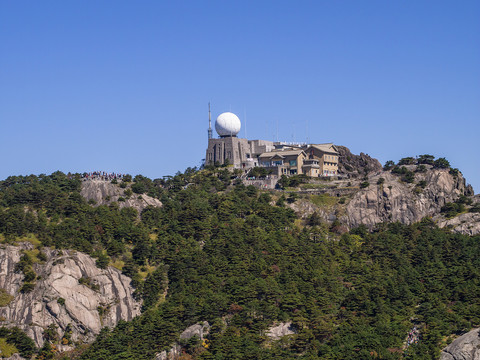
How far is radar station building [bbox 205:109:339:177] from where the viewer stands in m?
169

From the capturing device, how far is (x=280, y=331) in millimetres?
114312

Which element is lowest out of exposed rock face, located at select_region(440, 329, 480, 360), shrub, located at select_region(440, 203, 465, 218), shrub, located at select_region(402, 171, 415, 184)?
exposed rock face, located at select_region(440, 329, 480, 360)

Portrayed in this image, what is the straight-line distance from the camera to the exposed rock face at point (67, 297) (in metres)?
114

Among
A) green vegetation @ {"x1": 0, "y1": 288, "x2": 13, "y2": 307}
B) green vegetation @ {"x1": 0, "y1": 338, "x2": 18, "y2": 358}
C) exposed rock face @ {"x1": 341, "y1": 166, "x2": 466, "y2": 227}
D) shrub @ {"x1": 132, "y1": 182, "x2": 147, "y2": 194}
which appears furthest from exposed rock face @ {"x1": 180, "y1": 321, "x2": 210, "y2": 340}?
exposed rock face @ {"x1": 341, "y1": 166, "x2": 466, "y2": 227}

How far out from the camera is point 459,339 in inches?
4245

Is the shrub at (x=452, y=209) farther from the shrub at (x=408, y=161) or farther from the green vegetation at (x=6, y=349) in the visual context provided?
the green vegetation at (x=6, y=349)

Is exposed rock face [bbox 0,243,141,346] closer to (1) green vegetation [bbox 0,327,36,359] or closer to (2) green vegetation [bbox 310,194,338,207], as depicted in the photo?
(1) green vegetation [bbox 0,327,36,359]

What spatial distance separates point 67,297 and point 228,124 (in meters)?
69.7

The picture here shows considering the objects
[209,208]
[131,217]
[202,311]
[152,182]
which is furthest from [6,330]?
[152,182]

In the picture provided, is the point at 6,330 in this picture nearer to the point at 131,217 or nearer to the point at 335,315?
the point at 131,217

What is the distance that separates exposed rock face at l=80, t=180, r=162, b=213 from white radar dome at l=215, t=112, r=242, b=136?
31055mm

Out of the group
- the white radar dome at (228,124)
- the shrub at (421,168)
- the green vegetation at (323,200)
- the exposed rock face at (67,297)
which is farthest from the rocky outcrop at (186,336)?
the shrub at (421,168)

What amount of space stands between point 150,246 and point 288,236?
25.8 metres

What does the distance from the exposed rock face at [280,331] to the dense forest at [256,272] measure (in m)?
0.91
